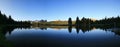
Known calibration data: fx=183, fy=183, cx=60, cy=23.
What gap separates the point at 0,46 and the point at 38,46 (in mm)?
5283

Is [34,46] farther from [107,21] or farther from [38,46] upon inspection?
[107,21]

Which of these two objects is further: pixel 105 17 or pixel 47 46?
pixel 105 17

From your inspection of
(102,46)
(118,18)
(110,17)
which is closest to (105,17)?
(110,17)

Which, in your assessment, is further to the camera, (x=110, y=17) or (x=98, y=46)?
(x=110, y=17)

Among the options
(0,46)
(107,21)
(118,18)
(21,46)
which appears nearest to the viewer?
(0,46)

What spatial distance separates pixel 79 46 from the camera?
26875 mm

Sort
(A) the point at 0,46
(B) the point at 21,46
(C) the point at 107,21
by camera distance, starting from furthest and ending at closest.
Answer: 1. (C) the point at 107,21
2. (B) the point at 21,46
3. (A) the point at 0,46

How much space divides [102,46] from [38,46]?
9.32m

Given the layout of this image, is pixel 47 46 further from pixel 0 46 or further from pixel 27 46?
pixel 0 46

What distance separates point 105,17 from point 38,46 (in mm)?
171830

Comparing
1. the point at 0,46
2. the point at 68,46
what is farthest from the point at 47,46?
the point at 0,46

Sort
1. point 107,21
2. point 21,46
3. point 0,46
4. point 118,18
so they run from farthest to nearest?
1. point 107,21
2. point 118,18
3. point 21,46
4. point 0,46

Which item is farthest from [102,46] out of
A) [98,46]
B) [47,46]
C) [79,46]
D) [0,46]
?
[0,46]

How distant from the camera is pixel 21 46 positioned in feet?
86.2
